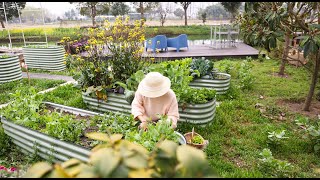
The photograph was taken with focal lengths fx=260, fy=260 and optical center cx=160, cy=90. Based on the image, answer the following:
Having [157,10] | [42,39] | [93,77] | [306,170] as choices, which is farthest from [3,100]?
[157,10]

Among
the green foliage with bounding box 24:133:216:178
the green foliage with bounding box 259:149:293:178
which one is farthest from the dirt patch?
the green foliage with bounding box 24:133:216:178

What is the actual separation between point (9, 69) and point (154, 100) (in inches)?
233

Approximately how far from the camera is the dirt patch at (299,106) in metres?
4.79

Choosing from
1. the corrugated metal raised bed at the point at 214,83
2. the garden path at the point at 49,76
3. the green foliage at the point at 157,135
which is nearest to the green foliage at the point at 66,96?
the garden path at the point at 49,76

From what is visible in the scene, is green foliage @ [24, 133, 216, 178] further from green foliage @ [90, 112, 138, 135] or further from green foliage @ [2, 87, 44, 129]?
green foliage @ [2, 87, 44, 129]

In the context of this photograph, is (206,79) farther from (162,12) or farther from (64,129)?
(162,12)

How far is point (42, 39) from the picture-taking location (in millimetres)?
18953

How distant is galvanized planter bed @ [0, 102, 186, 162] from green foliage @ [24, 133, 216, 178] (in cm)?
175

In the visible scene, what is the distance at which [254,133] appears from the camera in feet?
12.9

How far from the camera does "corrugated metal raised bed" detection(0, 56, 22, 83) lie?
7.29m

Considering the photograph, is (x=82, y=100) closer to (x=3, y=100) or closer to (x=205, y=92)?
(x=3, y=100)

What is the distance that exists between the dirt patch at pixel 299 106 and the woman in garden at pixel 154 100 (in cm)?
288

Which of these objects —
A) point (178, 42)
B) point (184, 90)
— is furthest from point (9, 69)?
point (178, 42)

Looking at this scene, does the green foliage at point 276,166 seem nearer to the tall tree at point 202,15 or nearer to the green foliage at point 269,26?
the green foliage at point 269,26
